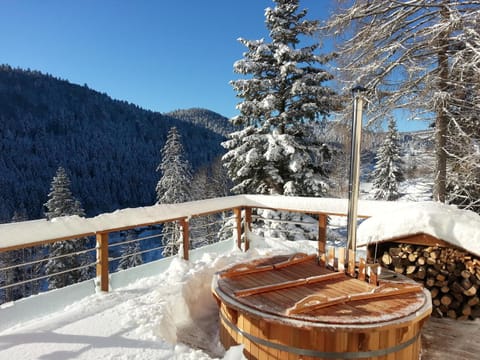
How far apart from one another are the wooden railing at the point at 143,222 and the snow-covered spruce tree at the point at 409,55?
3.62 meters

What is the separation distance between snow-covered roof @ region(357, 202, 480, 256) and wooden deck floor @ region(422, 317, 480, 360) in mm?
738

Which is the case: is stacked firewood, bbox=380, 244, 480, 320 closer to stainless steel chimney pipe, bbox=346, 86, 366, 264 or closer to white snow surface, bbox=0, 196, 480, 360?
white snow surface, bbox=0, 196, 480, 360

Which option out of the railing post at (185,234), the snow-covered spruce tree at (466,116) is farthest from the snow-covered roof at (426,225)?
the snow-covered spruce tree at (466,116)

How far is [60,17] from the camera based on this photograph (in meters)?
9.70

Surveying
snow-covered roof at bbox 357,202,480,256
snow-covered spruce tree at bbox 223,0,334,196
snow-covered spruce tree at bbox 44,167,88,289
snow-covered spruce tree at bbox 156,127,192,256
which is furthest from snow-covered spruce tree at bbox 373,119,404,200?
snow-covered spruce tree at bbox 44,167,88,289

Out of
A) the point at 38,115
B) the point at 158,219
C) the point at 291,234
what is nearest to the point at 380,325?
the point at 158,219

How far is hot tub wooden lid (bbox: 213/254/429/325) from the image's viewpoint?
2.17m

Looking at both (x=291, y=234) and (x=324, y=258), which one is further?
(x=291, y=234)

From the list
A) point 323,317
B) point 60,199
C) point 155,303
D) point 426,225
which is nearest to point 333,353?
point 323,317

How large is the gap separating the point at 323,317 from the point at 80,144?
236ft

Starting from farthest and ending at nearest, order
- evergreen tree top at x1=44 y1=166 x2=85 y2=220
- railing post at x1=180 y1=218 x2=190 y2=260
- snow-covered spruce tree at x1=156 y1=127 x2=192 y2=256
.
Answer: evergreen tree top at x1=44 y1=166 x2=85 y2=220
snow-covered spruce tree at x1=156 y1=127 x2=192 y2=256
railing post at x1=180 y1=218 x2=190 y2=260

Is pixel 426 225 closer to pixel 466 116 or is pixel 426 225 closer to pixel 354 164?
pixel 354 164

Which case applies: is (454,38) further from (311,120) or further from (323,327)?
(323,327)

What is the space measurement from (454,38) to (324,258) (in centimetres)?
490
